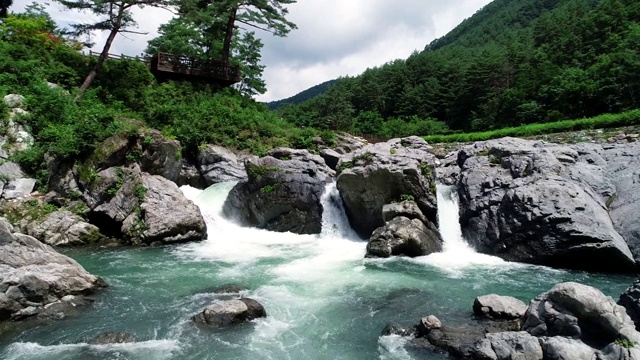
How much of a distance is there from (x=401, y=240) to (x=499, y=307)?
6835 mm

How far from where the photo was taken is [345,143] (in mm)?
36500

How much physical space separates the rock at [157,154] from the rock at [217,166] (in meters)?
4.12

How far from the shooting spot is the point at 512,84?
6303 cm

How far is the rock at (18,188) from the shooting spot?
20094mm

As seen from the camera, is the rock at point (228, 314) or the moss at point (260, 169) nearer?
the rock at point (228, 314)

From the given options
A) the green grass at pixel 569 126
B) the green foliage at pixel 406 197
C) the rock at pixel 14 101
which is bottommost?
the green foliage at pixel 406 197

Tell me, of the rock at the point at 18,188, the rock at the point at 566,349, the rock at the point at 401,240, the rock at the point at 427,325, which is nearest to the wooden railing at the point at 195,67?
the rock at the point at 18,188

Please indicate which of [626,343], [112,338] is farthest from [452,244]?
[112,338]

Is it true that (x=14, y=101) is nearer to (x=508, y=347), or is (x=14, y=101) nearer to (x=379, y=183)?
(x=379, y=183)

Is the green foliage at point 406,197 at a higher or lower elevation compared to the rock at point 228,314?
higher

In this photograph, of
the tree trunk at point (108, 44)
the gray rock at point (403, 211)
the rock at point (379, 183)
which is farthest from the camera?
the tree trunk at point (108, 44)

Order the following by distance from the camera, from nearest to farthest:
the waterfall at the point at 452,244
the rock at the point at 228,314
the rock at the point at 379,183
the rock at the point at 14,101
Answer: the rock at the point at 228,314 → the waterfall at the point at 452,244 → the rock at the point at 379,183 → the rock at the point at 14,101

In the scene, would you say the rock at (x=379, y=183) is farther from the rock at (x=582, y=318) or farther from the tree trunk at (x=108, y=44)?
the tree trunk at (x=108, y=44)

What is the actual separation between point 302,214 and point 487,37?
→ 120110 mm
